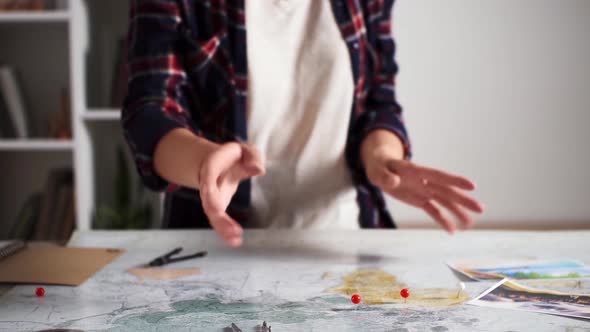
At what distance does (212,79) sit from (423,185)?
0.42 metres

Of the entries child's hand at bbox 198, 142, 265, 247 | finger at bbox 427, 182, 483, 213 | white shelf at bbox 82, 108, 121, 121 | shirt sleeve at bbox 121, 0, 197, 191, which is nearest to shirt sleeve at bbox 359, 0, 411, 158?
finger at bbox 427, 182, 483, 213

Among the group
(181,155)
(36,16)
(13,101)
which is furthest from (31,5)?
(181,155)

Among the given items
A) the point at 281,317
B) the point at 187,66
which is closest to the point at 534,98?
the point at 187,66

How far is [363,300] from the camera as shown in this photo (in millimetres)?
527

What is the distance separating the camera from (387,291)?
0.56 meters

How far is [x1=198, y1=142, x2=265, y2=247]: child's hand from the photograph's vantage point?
1.88ft

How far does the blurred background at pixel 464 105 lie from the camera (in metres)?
1.87

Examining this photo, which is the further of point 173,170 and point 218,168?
point 173,170

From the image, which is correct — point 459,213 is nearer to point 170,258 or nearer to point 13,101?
point 170,258

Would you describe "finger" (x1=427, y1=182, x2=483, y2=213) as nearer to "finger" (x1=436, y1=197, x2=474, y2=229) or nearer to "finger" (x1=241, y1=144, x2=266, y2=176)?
"finger" (x1=436, y1=197, x2=474, y2=229)

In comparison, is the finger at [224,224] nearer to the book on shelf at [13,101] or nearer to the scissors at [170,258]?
the scissors at [170,258]

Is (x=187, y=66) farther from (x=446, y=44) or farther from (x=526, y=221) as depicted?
(x=526, y=221)

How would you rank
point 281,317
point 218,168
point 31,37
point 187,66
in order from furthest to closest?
point 31,37 < point 187,66 < point 218,168 < point 281,317

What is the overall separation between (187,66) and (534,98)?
1.49m
